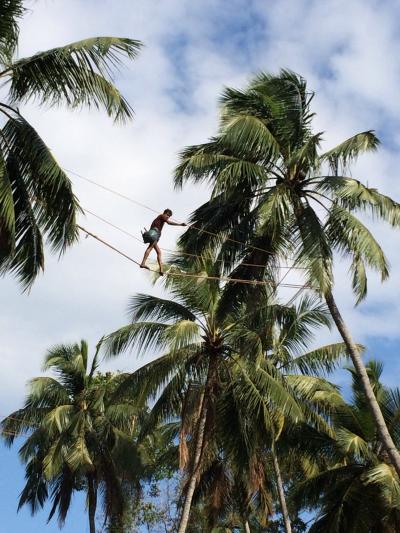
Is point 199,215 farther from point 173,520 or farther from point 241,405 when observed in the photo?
point 173,520

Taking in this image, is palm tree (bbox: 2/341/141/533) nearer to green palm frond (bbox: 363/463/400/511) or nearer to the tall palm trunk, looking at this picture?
the tall palm trunk

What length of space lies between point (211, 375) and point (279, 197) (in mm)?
5373

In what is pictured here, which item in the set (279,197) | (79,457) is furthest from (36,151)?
(79,457)

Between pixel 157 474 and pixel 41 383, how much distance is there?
687 centimetres

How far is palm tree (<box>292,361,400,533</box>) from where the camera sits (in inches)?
753

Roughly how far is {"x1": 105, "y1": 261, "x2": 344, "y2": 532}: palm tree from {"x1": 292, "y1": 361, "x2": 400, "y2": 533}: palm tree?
1.17 metres

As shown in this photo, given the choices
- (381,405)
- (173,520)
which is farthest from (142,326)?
(173,520)

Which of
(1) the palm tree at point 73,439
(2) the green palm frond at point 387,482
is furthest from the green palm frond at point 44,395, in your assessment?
(2) the green palm frond at point 387,482

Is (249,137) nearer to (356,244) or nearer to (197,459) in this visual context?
(356,244)

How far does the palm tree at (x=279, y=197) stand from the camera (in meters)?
17.5

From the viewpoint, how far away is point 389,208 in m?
18.2

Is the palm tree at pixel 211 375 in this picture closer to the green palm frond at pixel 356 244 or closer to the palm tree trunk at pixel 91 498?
the green palm frond at pixel 356 244

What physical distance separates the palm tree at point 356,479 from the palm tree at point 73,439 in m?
7.67

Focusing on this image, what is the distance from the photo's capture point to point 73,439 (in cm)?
2775
